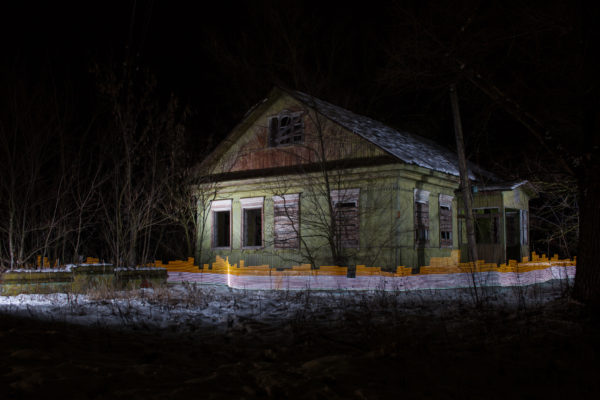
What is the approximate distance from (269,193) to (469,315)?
12033mm

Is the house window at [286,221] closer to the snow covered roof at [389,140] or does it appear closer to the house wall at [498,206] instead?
the snow covered roof at [389,140]

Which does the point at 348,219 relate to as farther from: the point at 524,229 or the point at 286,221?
the point at 524,229

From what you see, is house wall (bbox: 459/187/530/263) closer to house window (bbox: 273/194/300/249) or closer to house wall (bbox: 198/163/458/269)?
house wall (bbox: 198/163/458/269)

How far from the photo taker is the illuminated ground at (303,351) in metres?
4.26

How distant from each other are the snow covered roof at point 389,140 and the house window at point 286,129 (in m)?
0.95

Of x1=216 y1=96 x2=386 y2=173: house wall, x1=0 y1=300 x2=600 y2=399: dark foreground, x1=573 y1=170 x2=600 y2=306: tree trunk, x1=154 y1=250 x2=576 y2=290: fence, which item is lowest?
x1=0 y1=300 x2=600 y2=399: dark foreground

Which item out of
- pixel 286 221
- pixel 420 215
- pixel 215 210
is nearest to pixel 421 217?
pixel 420 215

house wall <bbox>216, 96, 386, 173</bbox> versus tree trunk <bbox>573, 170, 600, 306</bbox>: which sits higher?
house wall <bbox>216, 96, 386, 173</bbox>

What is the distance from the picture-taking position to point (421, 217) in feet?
57.9

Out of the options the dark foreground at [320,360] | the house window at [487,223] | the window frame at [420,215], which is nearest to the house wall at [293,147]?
the window frame at [420,215]

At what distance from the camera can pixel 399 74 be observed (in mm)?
9906

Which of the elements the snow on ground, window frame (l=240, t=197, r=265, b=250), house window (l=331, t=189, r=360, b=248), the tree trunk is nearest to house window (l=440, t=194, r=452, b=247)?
house window (l=331, t=189, r=360, b=248)

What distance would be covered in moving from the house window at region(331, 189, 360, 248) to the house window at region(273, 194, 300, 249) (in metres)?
1.57

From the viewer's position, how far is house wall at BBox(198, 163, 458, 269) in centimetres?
1639
